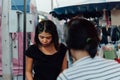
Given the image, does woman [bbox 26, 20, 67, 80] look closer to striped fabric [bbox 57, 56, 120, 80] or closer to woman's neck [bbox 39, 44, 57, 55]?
woman's neck [bbox 39, 44, 57, 55]

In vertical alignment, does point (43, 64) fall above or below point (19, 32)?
below

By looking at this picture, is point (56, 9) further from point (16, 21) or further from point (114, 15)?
point (16, 21)

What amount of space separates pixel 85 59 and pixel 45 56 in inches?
38.7

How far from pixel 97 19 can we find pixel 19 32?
2.25 m

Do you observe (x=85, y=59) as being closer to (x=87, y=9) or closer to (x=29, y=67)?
(x=29, y=67)

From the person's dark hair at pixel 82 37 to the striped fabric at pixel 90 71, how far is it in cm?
4

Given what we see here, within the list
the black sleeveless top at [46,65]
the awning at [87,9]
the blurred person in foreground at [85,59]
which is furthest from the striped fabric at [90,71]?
the awning at [87,9]

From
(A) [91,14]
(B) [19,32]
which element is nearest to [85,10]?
(A) [91,14]

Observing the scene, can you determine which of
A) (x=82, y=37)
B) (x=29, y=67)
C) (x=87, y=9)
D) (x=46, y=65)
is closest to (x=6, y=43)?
(x=29, y=67)

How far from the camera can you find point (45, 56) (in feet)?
6.61

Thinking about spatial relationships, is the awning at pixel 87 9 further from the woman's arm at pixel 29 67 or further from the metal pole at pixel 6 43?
the woman's arm at pixel 29 67

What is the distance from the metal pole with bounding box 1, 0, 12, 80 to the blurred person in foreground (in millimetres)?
1260

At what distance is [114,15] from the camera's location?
13.9 feet

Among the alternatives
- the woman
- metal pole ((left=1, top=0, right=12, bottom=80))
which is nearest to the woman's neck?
the woman
